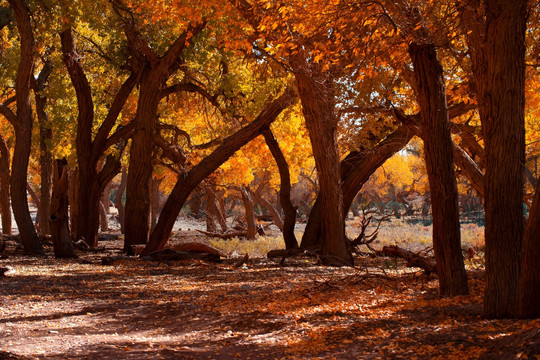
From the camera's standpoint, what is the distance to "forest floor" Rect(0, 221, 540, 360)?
4.74 metres

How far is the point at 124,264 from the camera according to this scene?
11852 mm

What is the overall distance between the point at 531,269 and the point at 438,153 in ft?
6.58

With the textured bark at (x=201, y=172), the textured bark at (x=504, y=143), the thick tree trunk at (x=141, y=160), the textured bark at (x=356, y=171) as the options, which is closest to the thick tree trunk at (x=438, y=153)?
the textured bark at (x=504, y=143)

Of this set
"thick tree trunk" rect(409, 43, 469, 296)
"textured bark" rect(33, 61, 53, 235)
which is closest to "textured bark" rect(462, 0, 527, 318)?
"thick tree trunk" rect(409, 43, 469, 296)

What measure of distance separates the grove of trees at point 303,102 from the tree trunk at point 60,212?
0.04 m

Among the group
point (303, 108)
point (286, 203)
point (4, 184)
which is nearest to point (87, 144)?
point (286, 203)

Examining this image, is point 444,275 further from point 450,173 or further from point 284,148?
point 284,148

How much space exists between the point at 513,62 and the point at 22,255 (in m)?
11.0

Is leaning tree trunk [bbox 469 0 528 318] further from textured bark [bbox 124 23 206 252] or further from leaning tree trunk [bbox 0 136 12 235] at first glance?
leaning tree trunk [bbox 0 136 12 235]

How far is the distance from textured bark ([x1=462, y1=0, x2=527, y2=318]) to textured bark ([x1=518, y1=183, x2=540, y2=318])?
0.25 metres

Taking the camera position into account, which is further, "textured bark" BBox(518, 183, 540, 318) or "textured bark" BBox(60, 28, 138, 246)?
"textured bark" BBox(60, 28, 138, 246)

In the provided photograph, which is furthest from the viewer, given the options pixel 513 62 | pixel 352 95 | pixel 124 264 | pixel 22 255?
pixel 22 255

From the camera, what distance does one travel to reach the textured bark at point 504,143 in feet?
16.8

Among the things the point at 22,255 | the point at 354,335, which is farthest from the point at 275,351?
the point at 22,255
